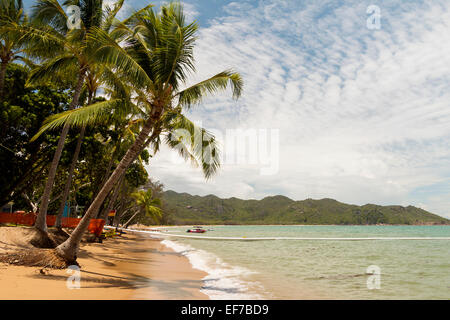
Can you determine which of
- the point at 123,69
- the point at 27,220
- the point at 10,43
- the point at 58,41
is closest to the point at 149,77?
the point at 123,69

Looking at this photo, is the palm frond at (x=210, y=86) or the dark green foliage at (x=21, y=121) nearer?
the palm frond at (x=210, y=86)

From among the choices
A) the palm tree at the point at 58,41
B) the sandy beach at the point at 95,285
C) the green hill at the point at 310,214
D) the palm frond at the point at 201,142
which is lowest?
the green hill at the point at 310,214

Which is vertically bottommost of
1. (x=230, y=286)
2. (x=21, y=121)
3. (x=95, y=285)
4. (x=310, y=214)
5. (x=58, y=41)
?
(x=310, y=214)

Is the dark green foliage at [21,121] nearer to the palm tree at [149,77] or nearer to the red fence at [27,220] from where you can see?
the red fence at [27,220]

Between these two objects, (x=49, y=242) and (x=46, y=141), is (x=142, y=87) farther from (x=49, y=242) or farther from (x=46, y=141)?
(x=46, y=141)

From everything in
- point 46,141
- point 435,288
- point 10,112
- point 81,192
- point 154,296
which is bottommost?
point 435,288

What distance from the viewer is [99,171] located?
78.2ft

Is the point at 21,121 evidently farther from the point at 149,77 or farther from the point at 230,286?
the point at 230,286

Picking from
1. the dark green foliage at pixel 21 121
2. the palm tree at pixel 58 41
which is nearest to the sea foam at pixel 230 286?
the palm tree at pixel 58 41

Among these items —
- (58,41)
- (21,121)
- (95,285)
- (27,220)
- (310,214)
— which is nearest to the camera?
(95,285)

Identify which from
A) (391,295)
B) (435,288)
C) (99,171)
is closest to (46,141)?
(99,171)

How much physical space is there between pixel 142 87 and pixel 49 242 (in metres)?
6.33

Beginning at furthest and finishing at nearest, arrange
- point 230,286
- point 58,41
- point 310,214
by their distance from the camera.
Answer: point 310,214 < point 58,41 < point 230,286

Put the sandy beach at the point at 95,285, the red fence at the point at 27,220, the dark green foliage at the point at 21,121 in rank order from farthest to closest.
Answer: the red fence at the point at 27,220 < the dark green foliage at the point at 21,121 < the sandy beach at the point at 95,285
